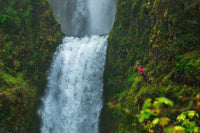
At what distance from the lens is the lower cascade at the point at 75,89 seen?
31.3ft

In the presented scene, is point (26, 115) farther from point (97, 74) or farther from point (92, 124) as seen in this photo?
point (97, 74)

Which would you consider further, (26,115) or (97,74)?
(97,74)

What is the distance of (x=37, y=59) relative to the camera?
455 inches

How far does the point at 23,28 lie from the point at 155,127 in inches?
486

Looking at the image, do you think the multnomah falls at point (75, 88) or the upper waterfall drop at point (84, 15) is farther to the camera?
the upper waterfall drop at point (84, 15)

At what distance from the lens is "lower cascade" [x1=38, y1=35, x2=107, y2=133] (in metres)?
9.55

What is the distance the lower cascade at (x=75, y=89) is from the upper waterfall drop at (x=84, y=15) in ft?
42.2

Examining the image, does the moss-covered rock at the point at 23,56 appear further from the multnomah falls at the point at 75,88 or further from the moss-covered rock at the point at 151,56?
the moss-covered rock at the point at 151,56

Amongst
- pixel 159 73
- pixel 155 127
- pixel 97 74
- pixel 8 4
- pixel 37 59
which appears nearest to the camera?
pixel 155 127

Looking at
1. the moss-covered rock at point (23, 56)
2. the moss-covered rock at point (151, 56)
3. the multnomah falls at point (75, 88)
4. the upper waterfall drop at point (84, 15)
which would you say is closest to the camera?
the moss-covered rock at point (151, 56)

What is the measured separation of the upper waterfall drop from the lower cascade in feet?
42.2

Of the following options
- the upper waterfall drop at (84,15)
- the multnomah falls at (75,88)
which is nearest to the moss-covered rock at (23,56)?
the multnomah falls at (75,88)

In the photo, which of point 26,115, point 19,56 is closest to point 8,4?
point 19,56

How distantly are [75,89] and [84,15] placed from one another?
1827 centimetres
